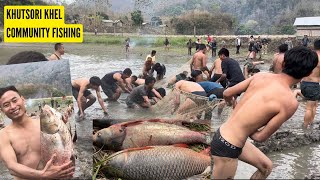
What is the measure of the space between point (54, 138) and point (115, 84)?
532cm

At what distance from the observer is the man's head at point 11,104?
3768 millimetres

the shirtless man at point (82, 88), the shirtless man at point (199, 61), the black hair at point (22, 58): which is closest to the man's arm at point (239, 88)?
the black hair at point (22, 58)

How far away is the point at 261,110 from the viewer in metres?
3.18

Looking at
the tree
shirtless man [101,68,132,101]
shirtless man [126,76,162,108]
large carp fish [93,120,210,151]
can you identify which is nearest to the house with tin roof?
the tree

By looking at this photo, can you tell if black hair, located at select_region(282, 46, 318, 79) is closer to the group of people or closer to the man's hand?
the group of people

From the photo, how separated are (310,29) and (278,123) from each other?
41.3 meters

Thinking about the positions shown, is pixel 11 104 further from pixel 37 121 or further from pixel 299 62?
pixel 299 62

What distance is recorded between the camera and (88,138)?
599cm

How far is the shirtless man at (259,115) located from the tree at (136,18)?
44.1 meters

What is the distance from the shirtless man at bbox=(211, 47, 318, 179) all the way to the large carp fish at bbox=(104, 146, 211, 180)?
1.43 metres

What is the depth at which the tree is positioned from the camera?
46719 mm

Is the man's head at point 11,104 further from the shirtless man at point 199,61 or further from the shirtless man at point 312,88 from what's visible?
the shirtless man at point 199,61

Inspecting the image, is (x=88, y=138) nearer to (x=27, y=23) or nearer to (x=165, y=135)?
(x=165, y=135)

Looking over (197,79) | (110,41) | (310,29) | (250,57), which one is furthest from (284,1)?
(197,79)
